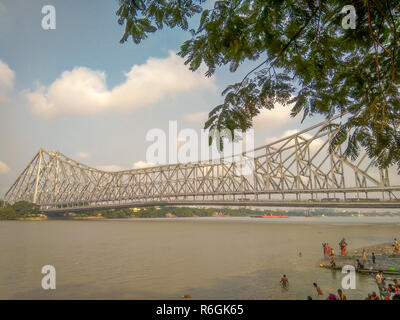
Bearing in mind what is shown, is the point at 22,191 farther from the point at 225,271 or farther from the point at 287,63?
the point at 287,63

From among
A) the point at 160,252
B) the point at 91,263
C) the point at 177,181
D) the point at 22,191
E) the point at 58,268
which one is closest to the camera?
the point at 58,268

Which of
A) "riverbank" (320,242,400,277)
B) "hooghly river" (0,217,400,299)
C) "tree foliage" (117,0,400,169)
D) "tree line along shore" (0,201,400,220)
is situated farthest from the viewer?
"tree line along shore" (0,201,400,220)

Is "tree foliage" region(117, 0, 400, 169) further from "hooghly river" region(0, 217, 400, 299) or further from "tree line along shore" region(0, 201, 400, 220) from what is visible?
"tree line along shore" region(0, 201, 400, 220)

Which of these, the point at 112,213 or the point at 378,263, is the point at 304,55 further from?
the point at 112,213

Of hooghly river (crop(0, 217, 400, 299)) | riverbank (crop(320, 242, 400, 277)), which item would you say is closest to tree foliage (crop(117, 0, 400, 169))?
hooghly river (crop(0, 217, 400, 299))

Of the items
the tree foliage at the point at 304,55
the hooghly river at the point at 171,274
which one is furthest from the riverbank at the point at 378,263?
the tree foliage at the point at 304,55

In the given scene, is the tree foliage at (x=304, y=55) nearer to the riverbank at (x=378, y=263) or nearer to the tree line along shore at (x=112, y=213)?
the riverbank at (x=378, y=263)

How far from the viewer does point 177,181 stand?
87.6 meters

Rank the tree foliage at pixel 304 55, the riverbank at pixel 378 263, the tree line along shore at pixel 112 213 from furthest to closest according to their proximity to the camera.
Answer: the tree line along shore at pixel 112 213
the riverbank at pixel 378 263
the tree foliage at pixel 304 55

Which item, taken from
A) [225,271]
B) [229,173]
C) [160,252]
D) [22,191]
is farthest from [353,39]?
[22,191]

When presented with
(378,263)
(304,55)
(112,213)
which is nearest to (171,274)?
(378,263)

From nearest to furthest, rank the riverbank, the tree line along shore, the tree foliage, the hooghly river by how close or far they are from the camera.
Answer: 1. the tree foliage
2. the hooghly river
3. the riverbank
4. the tree line along shore

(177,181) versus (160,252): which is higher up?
(177,181)

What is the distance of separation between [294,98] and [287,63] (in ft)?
1.76
